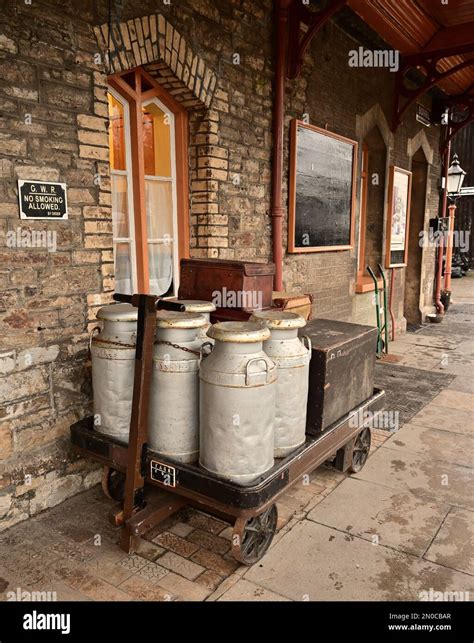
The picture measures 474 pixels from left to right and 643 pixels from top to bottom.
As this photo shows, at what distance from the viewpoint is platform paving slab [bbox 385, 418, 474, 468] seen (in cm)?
407

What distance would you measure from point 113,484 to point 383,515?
1.75 m

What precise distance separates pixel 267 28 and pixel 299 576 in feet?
15.1

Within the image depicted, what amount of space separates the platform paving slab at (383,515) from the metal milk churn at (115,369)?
4.41 feet

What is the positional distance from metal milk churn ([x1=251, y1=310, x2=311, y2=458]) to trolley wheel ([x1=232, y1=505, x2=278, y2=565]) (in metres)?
0.35

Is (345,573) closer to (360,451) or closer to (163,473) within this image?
(163,473)

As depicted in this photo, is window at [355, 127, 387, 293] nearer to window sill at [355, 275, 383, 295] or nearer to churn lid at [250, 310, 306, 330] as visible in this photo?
window sill at [355, 275, 383, 295]

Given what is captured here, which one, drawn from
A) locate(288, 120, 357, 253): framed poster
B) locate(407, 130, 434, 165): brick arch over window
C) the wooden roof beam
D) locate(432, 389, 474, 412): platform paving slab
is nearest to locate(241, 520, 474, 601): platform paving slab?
locate(432, 389, 474, 412): platform paving slab

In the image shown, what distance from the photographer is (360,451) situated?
12.8 feet

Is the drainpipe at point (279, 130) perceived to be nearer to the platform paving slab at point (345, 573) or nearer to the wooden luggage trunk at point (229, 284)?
the wooden luggage trunk at point (229, 284)

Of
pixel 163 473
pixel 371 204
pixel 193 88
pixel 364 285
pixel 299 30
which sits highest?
pixel 299 30

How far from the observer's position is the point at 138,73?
3.84 m

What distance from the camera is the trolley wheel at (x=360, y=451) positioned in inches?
150

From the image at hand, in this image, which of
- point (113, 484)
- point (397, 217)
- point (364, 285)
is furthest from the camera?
point (397, 217)

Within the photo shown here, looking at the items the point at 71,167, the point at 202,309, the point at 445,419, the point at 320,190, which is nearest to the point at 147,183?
the point at 71,167
